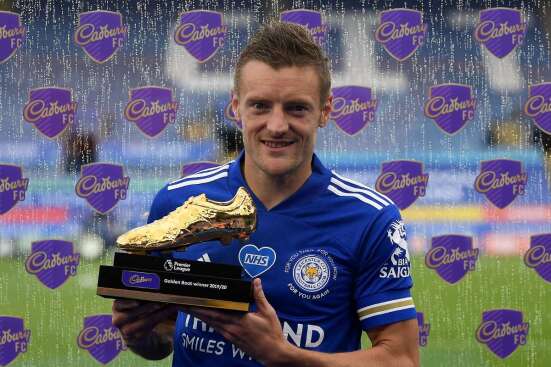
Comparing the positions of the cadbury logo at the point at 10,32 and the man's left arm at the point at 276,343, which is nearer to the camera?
the man's left arm at the point at 276,343

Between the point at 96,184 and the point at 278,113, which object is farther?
the point at 96,184

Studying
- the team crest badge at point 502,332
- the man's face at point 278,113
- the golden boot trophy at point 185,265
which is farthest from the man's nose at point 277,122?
the team crest badge at point 502,332

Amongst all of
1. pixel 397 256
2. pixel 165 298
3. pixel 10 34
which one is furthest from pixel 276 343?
pixel 10 34

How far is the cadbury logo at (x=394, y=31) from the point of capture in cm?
381

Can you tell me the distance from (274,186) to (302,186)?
0.05 m

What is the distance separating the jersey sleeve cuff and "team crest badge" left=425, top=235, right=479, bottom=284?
8.19ft

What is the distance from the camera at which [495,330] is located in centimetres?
385

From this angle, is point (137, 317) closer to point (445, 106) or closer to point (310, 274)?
point (310, 274)

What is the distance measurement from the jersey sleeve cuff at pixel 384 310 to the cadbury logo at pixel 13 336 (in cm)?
283

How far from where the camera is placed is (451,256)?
3.83 metres

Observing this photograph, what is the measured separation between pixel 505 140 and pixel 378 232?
2.64 metres

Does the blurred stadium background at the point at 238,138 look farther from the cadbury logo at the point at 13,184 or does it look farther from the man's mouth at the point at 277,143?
the man's mouth at the point at 277,143

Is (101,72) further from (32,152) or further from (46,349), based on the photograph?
(46,349)

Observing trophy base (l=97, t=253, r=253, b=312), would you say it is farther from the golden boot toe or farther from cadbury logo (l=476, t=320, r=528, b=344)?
cadbury logo (l=476, t=320, r=528, b=344)
